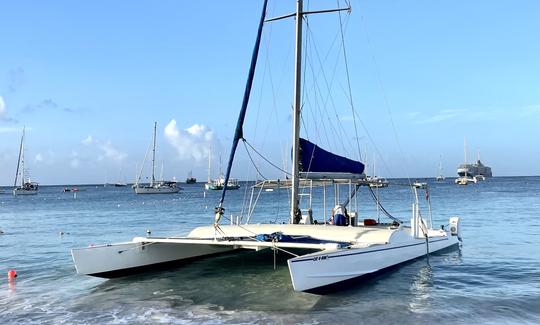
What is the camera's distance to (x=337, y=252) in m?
10.3

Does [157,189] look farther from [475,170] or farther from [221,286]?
[475,170]

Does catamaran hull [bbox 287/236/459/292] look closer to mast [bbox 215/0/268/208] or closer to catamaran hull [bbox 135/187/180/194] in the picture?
mast [bbox 215/0/268/208]

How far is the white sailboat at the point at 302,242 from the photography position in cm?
1032

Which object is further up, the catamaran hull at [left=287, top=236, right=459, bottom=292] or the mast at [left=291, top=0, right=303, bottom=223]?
the mast at [left=291, top=0, right=303, bottom=223]

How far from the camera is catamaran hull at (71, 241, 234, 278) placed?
1159 centimetres

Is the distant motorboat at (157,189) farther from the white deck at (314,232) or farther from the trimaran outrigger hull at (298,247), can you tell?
the white deck at (314,232)

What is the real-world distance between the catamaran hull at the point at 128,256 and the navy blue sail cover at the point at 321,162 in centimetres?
389

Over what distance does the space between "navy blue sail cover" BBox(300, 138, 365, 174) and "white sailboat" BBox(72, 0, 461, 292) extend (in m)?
0.03

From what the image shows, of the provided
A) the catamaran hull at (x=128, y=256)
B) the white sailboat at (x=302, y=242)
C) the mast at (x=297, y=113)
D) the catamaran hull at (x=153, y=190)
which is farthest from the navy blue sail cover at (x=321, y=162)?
the catamaran hull at (x=153, y=190)

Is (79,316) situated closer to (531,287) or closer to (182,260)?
(182,260)

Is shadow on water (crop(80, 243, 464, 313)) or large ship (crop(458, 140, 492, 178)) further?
large ship (crop(458, 140, 492, 178))

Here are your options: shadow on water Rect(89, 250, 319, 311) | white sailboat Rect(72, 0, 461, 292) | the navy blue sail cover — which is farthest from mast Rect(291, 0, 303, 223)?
shadow on water Rect(89, 250, 319, 311)

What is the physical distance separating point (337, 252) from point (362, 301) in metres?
1.11

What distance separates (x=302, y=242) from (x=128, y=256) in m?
4.44
